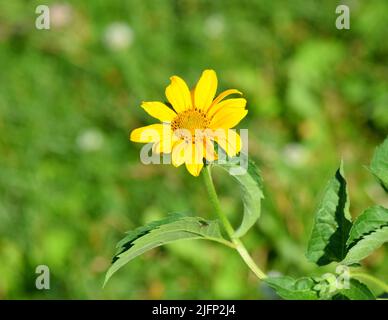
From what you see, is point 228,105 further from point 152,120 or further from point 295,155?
point 152,120

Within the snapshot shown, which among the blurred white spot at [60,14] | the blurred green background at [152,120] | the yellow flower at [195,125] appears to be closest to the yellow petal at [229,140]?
the yellow flower at [195,125]

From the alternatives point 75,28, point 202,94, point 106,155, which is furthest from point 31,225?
point 202,94

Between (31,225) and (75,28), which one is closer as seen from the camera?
(31,225)

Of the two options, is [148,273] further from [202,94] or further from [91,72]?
[202,94]

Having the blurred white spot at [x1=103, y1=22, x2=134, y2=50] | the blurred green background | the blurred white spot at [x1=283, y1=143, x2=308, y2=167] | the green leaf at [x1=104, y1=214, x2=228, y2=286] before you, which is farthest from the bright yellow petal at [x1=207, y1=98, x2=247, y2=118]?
the blurred white spot at [x1=103, y1=22, x2=134, y2=50]

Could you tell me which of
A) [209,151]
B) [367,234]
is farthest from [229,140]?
[367,234]
